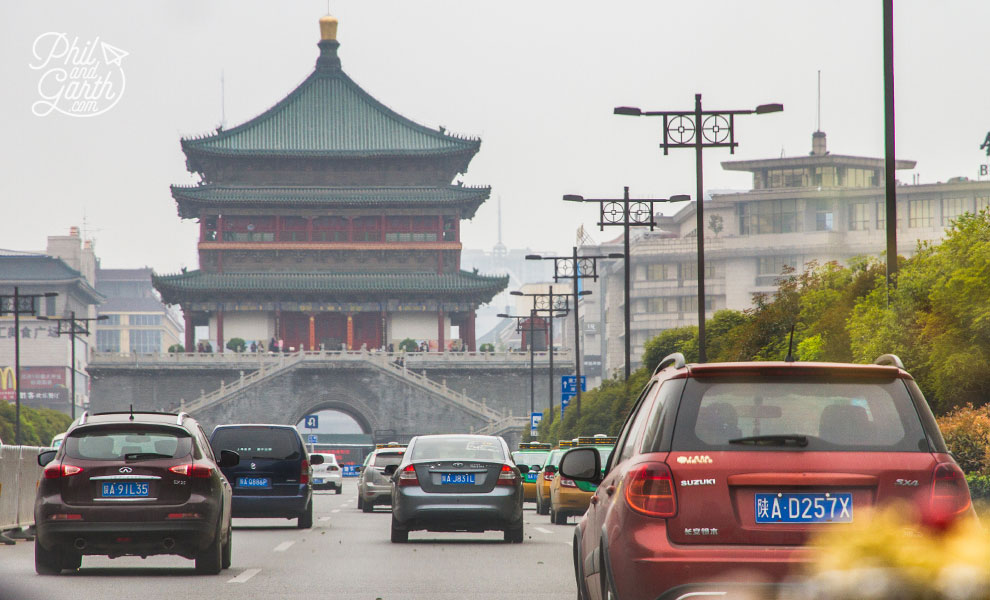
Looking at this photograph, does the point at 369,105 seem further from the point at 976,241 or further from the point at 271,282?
the point at 976,241

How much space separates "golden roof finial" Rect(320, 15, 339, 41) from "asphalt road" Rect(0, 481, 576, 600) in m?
71.6

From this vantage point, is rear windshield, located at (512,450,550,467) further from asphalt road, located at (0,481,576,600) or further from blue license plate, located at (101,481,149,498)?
blue license plate, located at (101,481,149,498)

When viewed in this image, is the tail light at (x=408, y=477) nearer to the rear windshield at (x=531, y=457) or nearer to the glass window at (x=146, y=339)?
the rear windshield at (x=531, y=457)

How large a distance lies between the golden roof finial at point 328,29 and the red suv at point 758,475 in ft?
277

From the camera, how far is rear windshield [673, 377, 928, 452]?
21.7ft

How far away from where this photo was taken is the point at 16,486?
66.3 feet

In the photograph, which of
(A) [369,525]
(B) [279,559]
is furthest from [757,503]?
(A) [369,525]

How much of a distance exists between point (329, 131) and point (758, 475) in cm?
7980

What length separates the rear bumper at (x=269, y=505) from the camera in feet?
Result: 68.8

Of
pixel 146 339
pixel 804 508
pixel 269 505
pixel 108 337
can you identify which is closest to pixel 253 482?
pixel 269 505

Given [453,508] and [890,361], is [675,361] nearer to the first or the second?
[890,361]

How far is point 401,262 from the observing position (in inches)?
3253

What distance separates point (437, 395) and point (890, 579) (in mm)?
73700

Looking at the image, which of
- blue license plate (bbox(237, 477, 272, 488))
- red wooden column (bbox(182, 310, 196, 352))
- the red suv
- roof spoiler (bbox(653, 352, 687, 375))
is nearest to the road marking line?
roof spoiler (bbox(653, 352, 687, 375))
